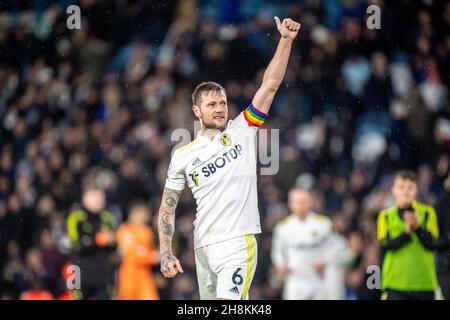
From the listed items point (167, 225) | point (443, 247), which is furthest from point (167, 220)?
point (443, 247)

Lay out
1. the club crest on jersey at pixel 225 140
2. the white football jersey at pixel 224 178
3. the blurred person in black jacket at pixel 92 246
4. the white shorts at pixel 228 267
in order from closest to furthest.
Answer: the white shorts at pixel 228 267, the white football jersey at pixel 224 178, the club crest on jersey at pixel 225 140, the blurred person in black jacket at pixel 92 246

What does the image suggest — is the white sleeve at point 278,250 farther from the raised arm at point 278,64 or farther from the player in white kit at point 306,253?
the raised arm at point 278,64

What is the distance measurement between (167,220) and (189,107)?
3.69 meters

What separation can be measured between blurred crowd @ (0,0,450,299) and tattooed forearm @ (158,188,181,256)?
261 cm

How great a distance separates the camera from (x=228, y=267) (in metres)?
6.18

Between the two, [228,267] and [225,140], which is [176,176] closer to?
[225,140]

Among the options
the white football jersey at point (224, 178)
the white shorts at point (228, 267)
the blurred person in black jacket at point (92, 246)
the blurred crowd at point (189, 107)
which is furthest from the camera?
the blurred crowd at point (189, 107)

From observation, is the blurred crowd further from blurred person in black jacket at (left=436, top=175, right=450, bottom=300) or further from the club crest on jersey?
the club crest on jersey

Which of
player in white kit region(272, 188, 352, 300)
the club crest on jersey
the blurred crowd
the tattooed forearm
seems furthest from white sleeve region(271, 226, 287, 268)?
the club crest on jersey

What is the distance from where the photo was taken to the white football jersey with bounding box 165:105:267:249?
6312 mm

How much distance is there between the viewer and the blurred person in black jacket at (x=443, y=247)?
7758mm

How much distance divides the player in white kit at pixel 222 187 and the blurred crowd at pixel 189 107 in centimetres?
271

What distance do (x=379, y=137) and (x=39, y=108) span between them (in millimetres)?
3919

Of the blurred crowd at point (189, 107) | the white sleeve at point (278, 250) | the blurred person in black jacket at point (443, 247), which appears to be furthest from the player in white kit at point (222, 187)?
the blurred crowd at point (189, 107)
